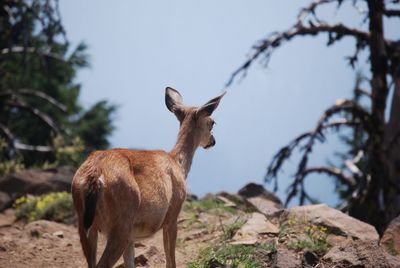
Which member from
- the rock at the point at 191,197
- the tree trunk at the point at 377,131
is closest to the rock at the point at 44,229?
the rock at the point at 191,197

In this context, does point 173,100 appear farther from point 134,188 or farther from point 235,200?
point 235,200

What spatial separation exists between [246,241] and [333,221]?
67.3 inches

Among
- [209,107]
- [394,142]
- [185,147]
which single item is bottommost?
[394,142]

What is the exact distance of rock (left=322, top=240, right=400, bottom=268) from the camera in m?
7.86

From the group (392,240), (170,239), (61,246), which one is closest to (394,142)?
(392,240)

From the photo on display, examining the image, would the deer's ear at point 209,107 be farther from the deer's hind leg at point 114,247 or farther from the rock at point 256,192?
the rock at point 256,192

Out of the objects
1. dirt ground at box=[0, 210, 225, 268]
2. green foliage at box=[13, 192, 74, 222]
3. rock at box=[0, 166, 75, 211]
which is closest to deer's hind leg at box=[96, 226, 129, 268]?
dirt ground at box=[0, 210, 225, 268]

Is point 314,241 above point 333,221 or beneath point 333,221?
beneath

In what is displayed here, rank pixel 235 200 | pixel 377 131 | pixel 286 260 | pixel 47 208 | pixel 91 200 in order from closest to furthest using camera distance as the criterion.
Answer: pixel 91 200 < pixel 286 260 < pixel 235 200 < pixel 47 208 < pixel 377 131

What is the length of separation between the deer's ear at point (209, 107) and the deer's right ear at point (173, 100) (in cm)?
50

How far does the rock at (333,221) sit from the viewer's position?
9.48 m

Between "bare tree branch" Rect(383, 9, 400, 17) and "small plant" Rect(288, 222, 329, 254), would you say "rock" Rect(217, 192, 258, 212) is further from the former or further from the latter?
"bare tree branch" Rect(383, 9, 400, 17)

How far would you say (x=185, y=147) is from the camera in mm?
8680

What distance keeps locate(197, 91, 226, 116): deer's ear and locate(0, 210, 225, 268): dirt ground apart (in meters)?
2.15
